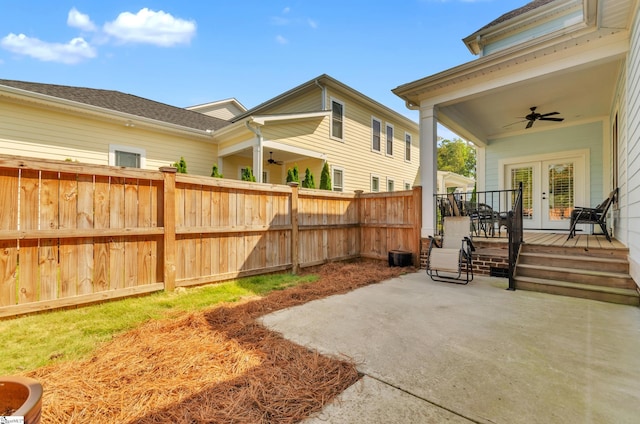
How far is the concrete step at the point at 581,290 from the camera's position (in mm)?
3768

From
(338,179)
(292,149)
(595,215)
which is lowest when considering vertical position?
(595,215)

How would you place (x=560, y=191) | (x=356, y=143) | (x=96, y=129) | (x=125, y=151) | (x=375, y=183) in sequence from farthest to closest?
(x=375, y=183), (x=356, y=143), (x=125, y=151), (x=560, y=191), (x=96, y=129)

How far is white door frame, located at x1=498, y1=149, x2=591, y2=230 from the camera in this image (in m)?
7.43

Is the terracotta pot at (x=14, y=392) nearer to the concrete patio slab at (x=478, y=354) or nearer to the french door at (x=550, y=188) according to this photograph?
the concrete patio slab at (x=478, y=354)

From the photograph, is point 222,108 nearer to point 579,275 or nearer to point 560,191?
point 560,191

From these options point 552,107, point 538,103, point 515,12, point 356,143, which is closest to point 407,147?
point 356,143

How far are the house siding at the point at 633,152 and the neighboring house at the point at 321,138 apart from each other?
22.9 feet

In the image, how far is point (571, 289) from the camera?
419 cm

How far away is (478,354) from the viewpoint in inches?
95.9

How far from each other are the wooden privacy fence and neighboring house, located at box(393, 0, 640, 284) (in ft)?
8.83

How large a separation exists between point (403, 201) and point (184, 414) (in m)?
5.76

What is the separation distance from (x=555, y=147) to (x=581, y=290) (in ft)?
17.9

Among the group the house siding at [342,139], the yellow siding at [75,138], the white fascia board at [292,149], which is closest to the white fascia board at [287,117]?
the house siding at [342,139]

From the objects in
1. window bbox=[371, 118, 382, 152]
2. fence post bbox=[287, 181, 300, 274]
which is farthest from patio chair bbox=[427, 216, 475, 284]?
window bbox=[371, 118, 382, 152]
